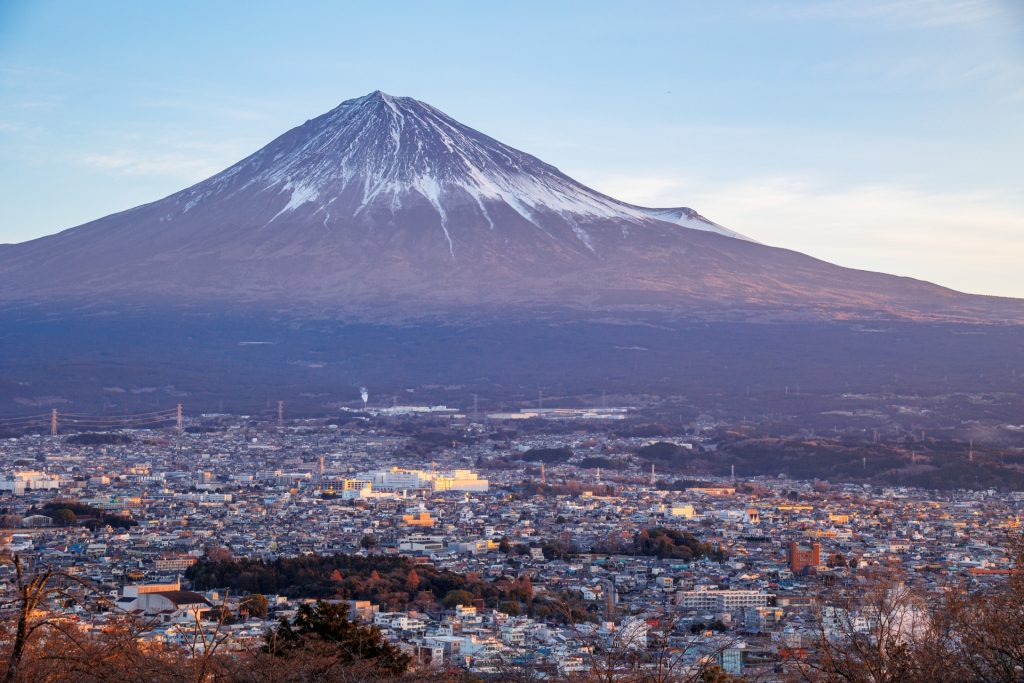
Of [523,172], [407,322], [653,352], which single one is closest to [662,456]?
[653,352]

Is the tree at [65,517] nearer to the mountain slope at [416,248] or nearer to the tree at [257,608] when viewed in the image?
the tree at [257,608]

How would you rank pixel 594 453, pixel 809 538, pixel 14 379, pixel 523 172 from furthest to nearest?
pixel 523 172 → pixel 14 379 → pixel 594 453 → pixel 809 538

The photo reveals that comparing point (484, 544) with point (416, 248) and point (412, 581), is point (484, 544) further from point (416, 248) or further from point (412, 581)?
point (416, 248)

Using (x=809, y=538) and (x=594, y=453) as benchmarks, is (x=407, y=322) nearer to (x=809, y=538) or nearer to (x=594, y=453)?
(x=594, y=453)

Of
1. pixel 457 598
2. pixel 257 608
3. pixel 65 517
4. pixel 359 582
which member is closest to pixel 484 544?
pixel 359 582

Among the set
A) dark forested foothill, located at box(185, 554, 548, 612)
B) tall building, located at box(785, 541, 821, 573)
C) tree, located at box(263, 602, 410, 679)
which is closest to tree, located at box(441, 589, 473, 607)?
dark forested foothill, located at box(185, 554, 548, 612)

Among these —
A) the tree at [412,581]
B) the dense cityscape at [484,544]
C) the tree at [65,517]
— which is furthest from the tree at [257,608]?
the tree at [65,517]

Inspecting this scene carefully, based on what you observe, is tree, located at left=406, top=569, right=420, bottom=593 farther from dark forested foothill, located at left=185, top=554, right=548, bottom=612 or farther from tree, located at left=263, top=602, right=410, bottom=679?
tree, located at left=263, top=602, right=410, bottom=679
